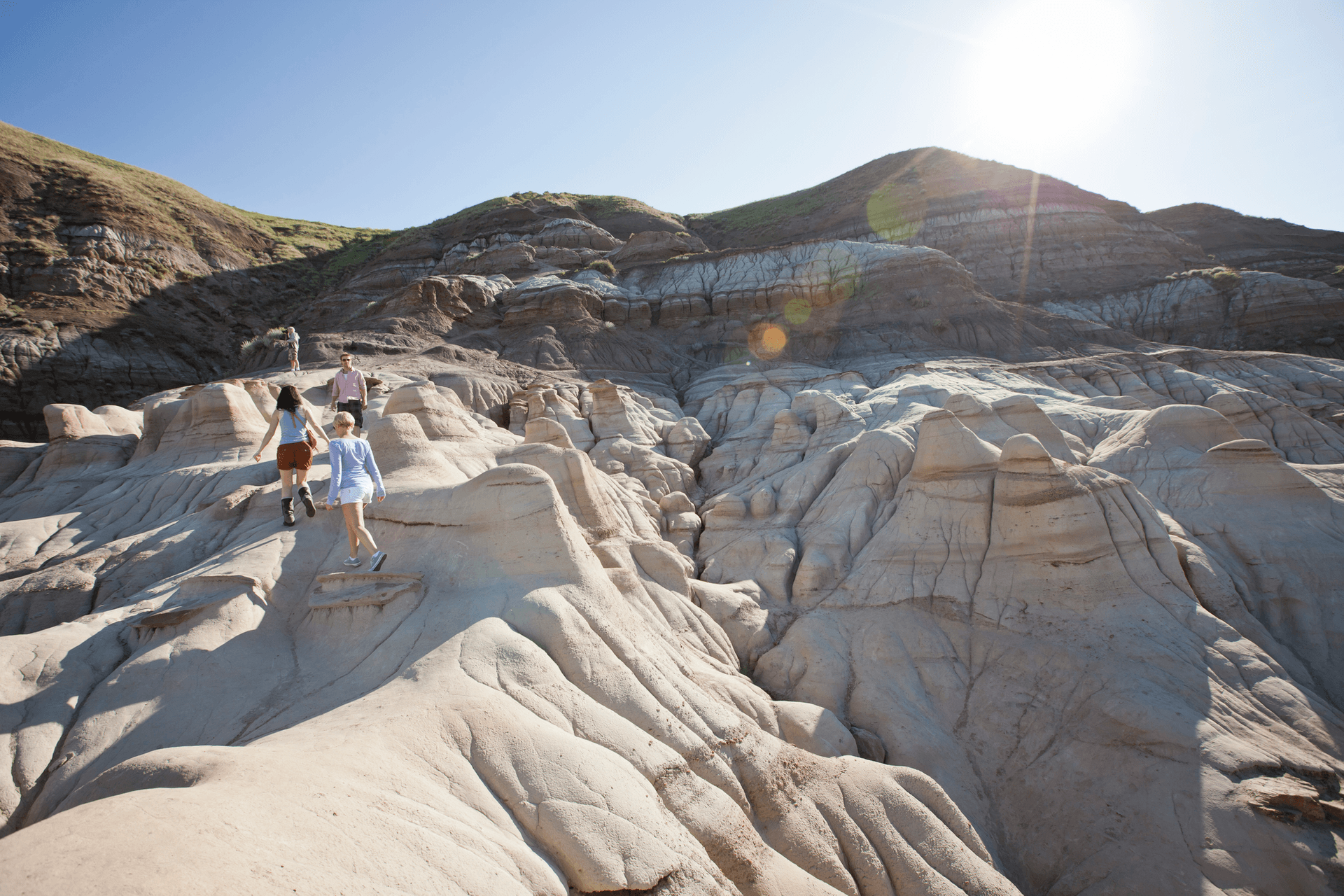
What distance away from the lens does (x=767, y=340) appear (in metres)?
42.4

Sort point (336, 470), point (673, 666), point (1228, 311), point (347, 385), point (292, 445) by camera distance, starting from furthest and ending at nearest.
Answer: point (1228, 311)
point (347, 385)
point (292, 445)
point (673, 666)
point (336, 470)

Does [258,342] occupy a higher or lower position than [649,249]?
lower

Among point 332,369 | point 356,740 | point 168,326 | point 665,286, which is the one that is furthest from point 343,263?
point 356,740

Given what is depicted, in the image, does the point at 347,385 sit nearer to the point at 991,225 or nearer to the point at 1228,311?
the point at 1228,311

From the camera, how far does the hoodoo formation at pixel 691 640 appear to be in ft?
14.8

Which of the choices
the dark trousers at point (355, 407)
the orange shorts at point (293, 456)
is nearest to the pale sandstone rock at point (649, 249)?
the dark trousers at point (355, 407)

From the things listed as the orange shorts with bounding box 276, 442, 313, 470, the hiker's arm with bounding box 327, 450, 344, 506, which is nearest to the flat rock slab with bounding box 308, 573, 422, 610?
the hiker's arm with bounding box 327, 450, 344, 506

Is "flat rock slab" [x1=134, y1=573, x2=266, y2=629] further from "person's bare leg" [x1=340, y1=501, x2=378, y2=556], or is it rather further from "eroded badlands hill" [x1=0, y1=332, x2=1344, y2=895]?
"person's bare leg" [x1=340, y1=501, x2=378, y2=556]

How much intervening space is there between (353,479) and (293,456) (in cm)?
165

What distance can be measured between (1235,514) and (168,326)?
53400 millimetres

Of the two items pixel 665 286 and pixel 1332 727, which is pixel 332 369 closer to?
pixel 665 286

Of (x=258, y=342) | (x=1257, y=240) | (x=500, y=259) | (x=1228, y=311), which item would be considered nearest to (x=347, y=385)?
(x=258, y=342)

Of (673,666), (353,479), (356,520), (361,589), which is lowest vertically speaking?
(673,666)

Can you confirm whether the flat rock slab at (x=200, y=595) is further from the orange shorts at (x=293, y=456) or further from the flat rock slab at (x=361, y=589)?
the orange shorts at (x=293, y=456)
